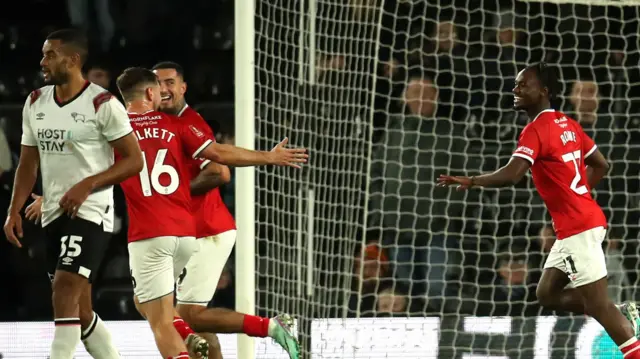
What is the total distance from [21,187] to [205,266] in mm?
1394

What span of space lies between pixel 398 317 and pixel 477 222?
4.03 ft

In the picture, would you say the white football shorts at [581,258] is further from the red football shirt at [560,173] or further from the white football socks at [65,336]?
the white football socks at [65,336]

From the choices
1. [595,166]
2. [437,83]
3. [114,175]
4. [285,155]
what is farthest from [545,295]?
[437,83]

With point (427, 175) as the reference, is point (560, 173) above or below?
above

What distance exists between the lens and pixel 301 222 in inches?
317

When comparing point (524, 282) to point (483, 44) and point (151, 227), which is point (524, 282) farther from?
point (151, 227)

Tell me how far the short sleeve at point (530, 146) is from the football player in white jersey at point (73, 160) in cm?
205

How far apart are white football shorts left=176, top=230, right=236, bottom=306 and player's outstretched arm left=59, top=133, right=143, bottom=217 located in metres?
1.32

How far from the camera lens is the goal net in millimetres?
8188

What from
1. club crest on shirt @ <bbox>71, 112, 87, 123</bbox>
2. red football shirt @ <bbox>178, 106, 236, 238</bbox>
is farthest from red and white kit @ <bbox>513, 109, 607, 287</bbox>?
club crest on shirt @ <bbox>71, 112, 87, 123</bbox>

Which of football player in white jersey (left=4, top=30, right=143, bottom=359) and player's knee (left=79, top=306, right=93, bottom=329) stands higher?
football player in white jersey (left=4, top=30, right=143, bottom=359)

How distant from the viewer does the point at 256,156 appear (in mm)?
5824

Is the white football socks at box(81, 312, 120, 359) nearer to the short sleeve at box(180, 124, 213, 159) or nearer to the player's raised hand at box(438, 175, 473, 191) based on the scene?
the short sleeve at box(180, 124, 213, 159)

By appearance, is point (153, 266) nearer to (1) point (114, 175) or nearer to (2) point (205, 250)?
(1) point (114, 175)
